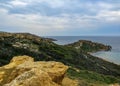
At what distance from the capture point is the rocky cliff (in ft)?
55.4

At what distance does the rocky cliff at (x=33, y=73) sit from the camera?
1689cm

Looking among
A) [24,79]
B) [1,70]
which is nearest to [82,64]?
[1,70]

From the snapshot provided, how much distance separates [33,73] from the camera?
56.5 ft

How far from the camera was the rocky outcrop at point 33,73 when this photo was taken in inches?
665

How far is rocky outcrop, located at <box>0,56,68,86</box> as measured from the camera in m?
16.9

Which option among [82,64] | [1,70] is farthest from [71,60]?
[1,70]

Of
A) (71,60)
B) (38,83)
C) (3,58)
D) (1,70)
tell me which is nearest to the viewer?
(38,83)

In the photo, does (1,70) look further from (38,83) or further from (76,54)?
(76,54)

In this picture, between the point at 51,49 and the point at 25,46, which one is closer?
the point at 25,46

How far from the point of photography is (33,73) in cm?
1722

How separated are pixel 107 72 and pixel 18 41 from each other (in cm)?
2879

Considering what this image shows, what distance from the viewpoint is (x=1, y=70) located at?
28922 millimetres

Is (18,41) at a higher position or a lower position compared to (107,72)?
higher

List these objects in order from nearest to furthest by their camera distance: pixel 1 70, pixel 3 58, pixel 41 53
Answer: pixel 1 70
pixel 3 58
pixel 41 53
